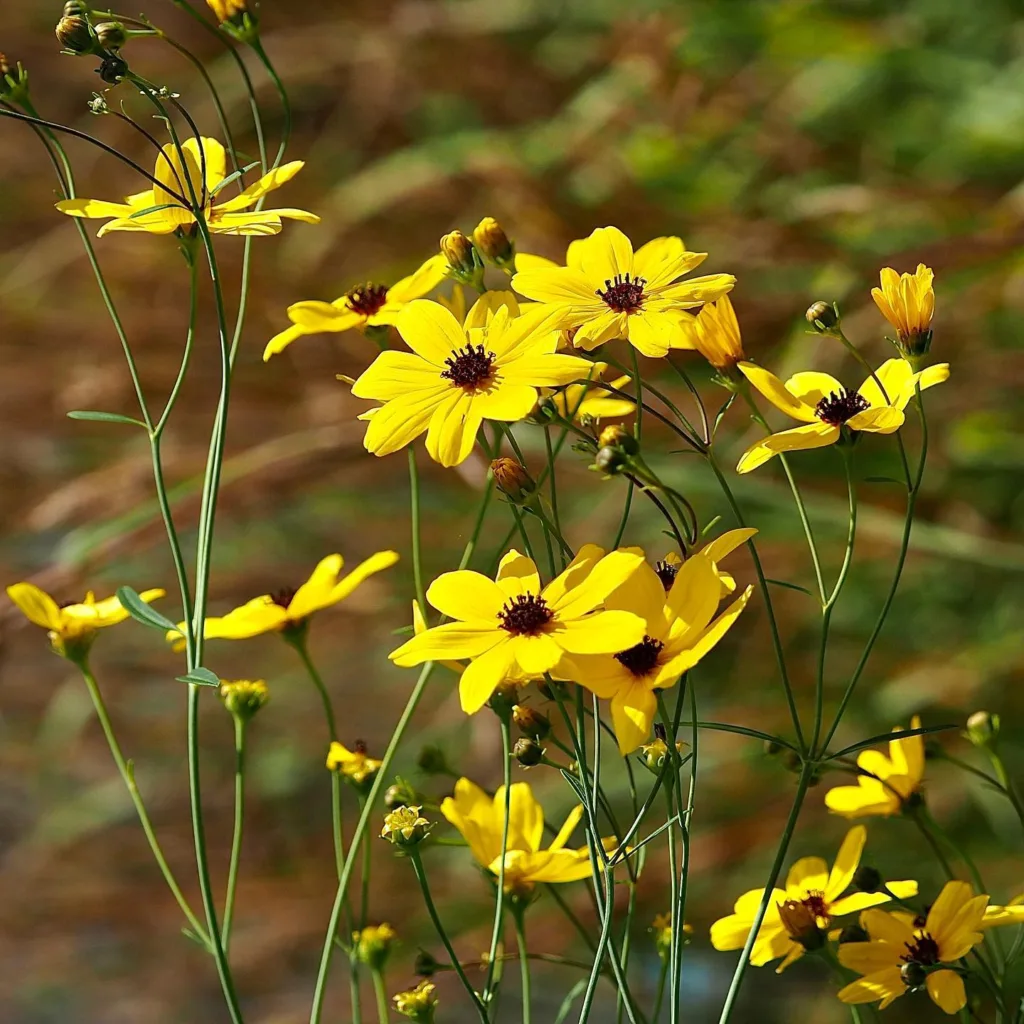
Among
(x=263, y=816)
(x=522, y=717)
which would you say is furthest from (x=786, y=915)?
(x=263, y=816)

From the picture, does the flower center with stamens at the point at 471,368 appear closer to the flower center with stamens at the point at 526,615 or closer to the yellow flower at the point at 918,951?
the flower center with stamens at the point at 526,615

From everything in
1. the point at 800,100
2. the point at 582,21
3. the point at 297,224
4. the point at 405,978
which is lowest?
the point at 405,978

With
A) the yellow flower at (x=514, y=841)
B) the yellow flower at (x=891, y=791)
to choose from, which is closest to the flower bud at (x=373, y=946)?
the yellow flower at (x=514, y=841)

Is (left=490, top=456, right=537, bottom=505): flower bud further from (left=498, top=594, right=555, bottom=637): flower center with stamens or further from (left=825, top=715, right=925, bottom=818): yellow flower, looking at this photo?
(left=825, top=715, right=925, bottom=818): yellow flower

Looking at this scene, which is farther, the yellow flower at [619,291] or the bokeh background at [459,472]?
the bokeh background at [459,472]

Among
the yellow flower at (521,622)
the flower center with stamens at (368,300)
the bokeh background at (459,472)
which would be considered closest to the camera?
the yellow flower at (521,622)

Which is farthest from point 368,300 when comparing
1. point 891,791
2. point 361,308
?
point 891,791

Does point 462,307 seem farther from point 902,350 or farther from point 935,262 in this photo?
point 935,262

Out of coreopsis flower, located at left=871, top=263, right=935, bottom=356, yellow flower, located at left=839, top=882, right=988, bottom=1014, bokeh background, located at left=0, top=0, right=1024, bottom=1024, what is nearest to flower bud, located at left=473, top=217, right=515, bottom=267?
coreopsis flower, located at left=871, top=263, right=935, bottom=356
